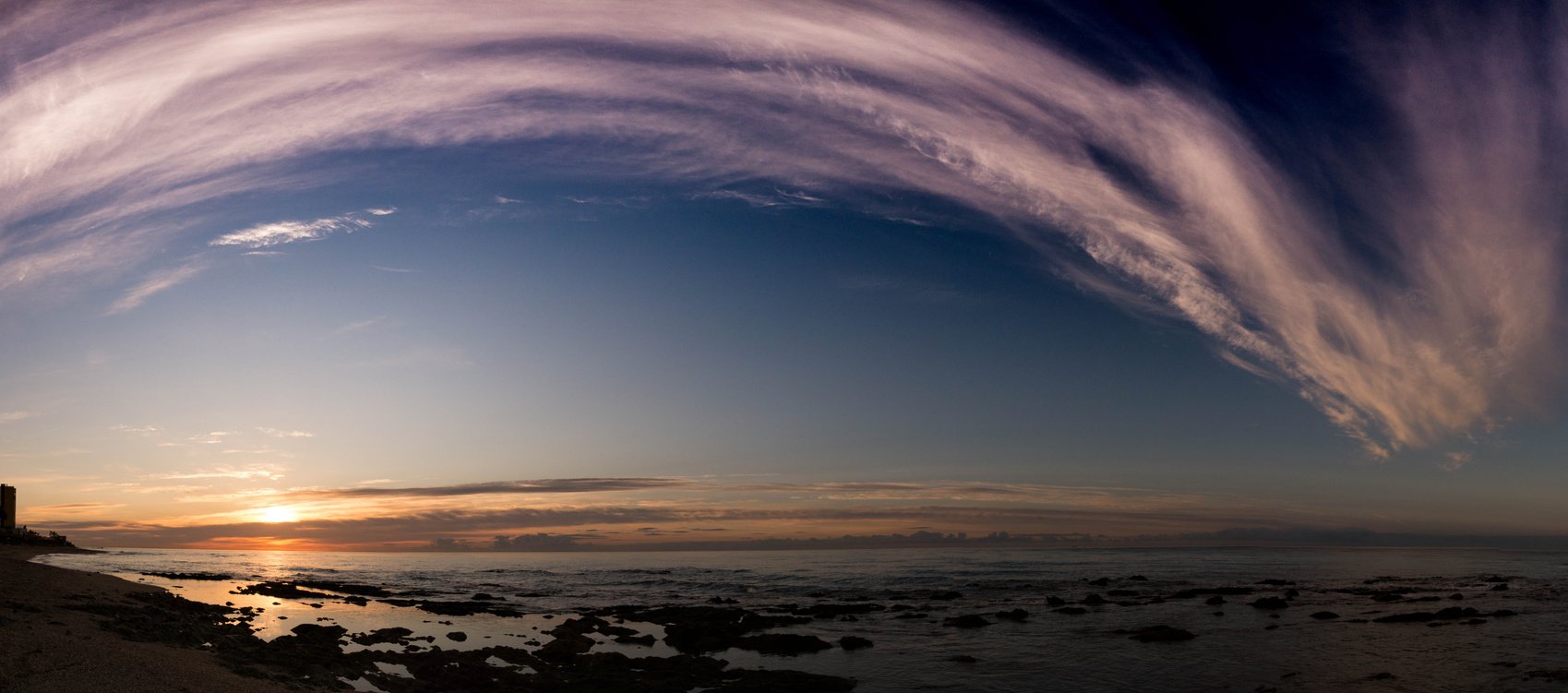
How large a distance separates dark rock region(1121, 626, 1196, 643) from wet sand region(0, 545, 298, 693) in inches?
1410

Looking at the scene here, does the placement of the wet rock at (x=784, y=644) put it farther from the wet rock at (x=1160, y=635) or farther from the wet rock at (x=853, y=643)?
the wet rock at (x=1160, y=635)

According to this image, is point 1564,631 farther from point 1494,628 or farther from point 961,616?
point 961,616

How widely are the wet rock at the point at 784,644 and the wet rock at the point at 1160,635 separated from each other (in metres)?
15.6

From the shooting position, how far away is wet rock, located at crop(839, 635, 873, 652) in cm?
3564

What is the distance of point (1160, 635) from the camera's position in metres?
38.1

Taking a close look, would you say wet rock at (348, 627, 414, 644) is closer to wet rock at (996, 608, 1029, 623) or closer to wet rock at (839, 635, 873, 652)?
wet rock at (839, 635, 873, 652)

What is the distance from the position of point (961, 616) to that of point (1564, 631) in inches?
1171

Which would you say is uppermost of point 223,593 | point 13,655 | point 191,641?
point 13,655

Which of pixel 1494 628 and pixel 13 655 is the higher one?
pixel 13 655

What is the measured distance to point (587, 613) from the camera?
49281 millimetres

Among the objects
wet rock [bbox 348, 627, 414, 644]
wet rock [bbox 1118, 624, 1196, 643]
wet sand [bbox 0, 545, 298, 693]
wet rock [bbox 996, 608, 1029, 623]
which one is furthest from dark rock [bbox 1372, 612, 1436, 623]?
wet sand [bbox 0, 545, 298, 693]

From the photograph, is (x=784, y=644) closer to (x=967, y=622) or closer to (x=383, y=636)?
(x=967, y=622)

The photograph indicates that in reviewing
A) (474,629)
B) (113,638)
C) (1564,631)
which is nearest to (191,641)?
(113,638)

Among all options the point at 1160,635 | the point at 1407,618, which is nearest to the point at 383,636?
the point at 1160,635
